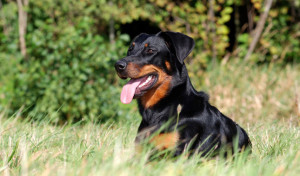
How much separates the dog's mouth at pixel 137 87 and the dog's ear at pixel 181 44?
28cm

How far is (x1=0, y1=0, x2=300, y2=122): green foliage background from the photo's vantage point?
254 inches

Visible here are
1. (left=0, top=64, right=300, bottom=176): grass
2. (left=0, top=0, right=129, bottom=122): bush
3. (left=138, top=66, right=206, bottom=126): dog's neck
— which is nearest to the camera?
(left=0, top=64, right=300, bottom=176): grass

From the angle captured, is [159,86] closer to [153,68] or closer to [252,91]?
[153,68]

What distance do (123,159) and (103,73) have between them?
4.32 meters

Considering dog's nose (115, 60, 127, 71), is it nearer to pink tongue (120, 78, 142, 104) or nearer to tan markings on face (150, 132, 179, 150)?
pink tongue (120, 78, 142, 104)

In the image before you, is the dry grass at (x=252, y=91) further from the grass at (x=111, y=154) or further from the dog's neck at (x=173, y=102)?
the dog's neck at (x=173, y=102)

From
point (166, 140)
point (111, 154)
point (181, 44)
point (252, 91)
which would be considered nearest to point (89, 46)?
point (252, 91)

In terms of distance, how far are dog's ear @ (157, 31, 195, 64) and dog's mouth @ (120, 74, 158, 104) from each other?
10.9 inches

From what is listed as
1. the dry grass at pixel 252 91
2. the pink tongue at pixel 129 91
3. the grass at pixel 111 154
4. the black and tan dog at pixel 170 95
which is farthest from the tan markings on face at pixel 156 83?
the dry grass at pixel 252 91

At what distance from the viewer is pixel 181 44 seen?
3449 mm

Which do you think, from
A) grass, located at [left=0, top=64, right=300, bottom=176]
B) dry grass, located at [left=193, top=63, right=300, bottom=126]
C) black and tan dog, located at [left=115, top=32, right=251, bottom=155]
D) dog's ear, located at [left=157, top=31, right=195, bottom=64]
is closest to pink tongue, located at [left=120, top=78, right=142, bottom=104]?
black and tan dog, located at [left=115, top=32, right=251, bottom=155]

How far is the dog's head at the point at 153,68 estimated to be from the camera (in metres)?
3.41

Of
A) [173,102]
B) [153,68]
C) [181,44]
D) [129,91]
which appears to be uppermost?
[181,44]

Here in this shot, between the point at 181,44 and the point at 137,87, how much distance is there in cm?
52
